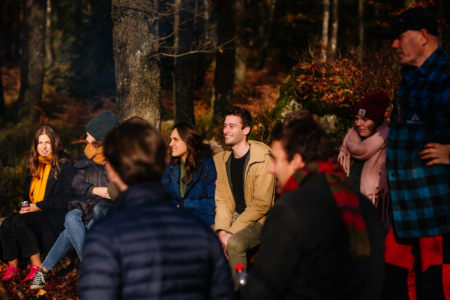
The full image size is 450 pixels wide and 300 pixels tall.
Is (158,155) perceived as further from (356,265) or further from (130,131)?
(356,265)

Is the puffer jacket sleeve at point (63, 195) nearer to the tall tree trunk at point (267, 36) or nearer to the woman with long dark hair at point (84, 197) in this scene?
the woman with long dark hair at point (84, 197)

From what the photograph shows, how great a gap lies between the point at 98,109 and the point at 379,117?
14.1 m

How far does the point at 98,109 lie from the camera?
1619cm

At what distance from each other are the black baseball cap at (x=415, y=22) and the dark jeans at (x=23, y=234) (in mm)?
4385

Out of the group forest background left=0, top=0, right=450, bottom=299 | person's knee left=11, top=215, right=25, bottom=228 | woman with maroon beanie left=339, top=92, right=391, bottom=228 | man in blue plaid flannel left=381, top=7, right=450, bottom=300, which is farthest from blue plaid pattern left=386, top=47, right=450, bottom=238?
person's knee left=11, top=215, right=25, bottom=228

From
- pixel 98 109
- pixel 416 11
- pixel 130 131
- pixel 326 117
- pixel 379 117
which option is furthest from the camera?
pixel 98 109

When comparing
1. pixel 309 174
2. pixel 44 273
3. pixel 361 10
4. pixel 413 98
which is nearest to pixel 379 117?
pixel 413 98

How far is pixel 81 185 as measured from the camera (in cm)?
488

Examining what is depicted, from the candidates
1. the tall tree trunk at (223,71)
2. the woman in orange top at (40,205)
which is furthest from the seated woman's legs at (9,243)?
the tall tree trunk at (223,71)

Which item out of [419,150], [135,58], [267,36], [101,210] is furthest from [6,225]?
[267,36]

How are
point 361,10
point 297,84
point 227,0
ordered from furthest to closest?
point 361,10, point 227,0, point 297,84

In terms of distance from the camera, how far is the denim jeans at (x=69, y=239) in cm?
455

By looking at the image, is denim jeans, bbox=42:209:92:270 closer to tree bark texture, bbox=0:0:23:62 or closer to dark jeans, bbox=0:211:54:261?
dark jeans, bbox=0:211:54:261

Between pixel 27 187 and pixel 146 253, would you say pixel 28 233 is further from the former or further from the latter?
pixel 146 253
